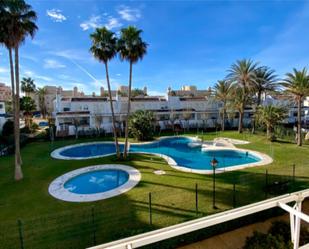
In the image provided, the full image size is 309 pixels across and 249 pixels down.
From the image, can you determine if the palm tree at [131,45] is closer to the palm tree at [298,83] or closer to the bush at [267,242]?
the bush at [267,242]

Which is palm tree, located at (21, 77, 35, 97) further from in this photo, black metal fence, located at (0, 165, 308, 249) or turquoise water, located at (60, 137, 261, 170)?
black metal fence, located at (0, 165, 308, 249)

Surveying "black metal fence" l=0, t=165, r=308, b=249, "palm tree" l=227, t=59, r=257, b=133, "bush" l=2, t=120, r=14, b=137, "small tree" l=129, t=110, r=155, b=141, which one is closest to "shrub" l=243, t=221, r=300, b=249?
"black metal fence" l=0, t=165, r=308, b=249

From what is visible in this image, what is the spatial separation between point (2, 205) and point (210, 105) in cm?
3482

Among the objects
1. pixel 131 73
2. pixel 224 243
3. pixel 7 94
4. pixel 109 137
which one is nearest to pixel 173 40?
pixel 131 73

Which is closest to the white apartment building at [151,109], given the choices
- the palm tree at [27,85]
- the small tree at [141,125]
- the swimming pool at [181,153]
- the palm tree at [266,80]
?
the palm tree at [266,80]

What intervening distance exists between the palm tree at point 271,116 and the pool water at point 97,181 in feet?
59.7

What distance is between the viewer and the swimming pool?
16422mm

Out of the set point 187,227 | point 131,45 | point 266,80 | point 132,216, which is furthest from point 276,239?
point 266,80

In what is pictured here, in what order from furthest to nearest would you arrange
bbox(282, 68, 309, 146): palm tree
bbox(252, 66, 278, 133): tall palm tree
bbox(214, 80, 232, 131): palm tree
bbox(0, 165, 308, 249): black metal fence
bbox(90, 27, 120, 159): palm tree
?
bbox(214, 80, 232, 131): palm tree
bbox(252, 66, 278, 133): tall palm tree
bbox(282, 68, 309, 146): palm tree
bbox(90, 27, 120, 159): palm tree
bbox(0, 165, 308, 249): black metal fence

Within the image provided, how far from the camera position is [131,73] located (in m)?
15.9

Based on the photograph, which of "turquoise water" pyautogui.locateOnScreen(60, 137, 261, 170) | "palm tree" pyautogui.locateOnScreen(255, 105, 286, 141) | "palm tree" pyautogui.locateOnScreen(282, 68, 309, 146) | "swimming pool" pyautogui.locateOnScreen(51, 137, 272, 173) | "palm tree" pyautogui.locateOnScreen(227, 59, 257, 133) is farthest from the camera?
"palm tree" pyautogui.locateOnScreen(227, 59, 257, 133)

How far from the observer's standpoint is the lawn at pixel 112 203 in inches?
270

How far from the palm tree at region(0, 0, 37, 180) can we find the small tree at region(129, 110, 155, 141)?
13.9m

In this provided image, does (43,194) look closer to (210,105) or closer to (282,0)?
(282,0)
